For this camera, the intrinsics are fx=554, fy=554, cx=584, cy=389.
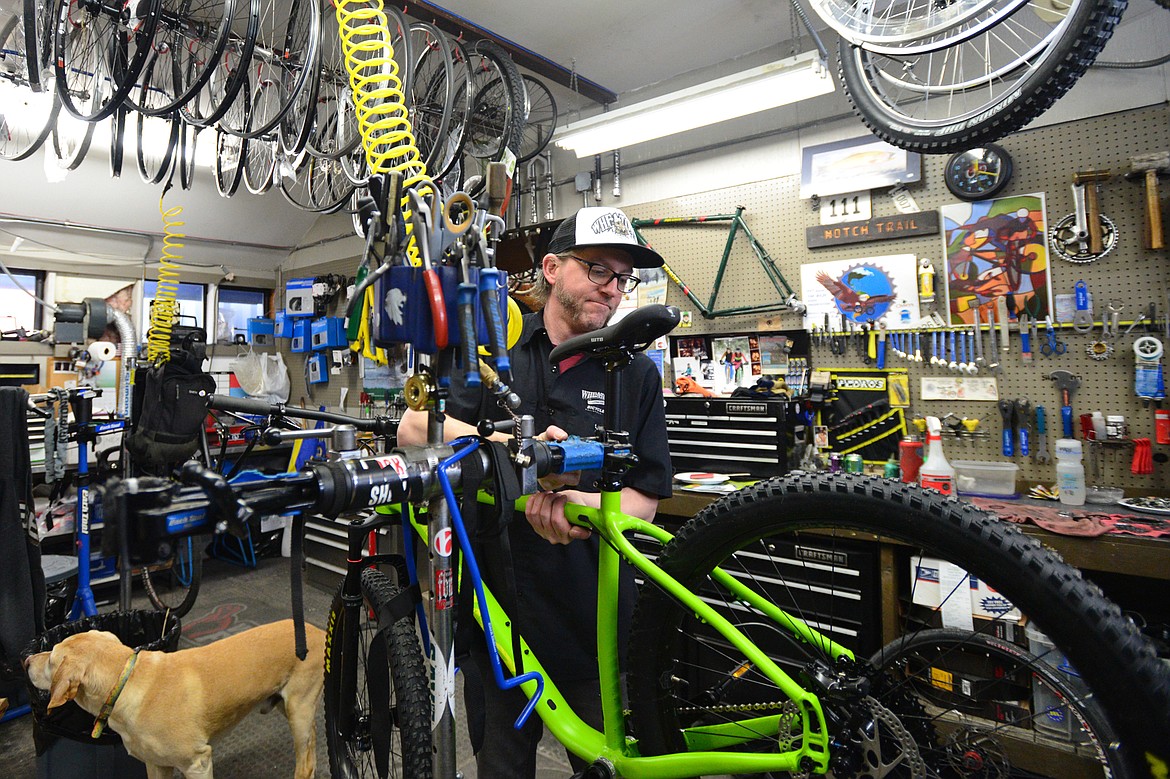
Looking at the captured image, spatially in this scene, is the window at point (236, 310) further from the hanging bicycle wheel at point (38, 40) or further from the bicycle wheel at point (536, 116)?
the bicycle wheel at point (536, 116)

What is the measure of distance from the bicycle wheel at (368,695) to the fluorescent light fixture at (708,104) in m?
2.07

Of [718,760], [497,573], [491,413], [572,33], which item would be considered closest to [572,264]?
[491,413]

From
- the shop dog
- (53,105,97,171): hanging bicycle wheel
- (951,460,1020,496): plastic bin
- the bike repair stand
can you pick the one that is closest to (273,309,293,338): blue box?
(53,105,97,171): hanging bicycle wheel

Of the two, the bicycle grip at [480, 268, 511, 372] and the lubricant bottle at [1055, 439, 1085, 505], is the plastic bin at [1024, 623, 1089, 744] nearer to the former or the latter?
the lubricant bottle at [1055, 439, 1085, 505]

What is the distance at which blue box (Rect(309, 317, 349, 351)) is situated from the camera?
4543 mm

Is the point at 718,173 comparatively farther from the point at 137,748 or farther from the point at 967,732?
the point at 137,748

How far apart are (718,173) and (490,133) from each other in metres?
1.36

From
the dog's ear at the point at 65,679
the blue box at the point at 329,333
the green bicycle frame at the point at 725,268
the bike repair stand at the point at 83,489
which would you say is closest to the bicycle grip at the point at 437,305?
the dog's ear at the point at 65,679

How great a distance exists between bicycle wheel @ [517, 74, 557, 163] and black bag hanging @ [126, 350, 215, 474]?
2.07 meters

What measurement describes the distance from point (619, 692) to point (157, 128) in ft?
13.1

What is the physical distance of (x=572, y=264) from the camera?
140cm

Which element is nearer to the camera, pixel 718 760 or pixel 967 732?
pixel 718 760

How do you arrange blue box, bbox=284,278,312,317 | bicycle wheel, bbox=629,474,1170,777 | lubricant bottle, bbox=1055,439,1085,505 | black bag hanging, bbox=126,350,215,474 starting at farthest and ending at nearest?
blue box, bbox=284,278,312,317 → black bag hanging, bbox=126,350,215,474 → lubricant bottle, bbox=1055,439,1085,505 → bicycle wheel, bbox=629,474,1170,777

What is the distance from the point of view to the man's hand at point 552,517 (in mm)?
969
